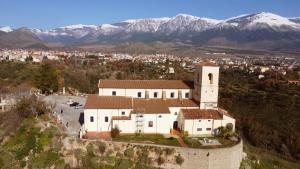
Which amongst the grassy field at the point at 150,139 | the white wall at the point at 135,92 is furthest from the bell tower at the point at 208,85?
the grassy field at the point at 150,139

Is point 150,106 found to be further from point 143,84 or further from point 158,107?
point 143,84

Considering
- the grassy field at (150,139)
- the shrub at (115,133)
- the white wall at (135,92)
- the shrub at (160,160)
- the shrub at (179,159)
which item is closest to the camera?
the shrub at (179,159)

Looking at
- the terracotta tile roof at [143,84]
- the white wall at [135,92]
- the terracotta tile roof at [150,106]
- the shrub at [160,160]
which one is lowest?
the shrub at [160,160]

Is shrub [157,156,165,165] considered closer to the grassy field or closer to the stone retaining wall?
the stone retaining wall

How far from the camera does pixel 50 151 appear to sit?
30562 millimetres

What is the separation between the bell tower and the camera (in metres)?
37.3

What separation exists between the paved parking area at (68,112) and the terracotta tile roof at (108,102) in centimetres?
305

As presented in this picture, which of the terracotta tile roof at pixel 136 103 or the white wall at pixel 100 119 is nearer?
the white wall at pixel 100 119

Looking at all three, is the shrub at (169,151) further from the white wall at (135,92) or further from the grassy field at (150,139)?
the white wall at (135,92)

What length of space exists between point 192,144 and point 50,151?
13.7 metres

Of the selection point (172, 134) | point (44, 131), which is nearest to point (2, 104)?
point (44, 131)

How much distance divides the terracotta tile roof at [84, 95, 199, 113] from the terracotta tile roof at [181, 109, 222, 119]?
1.24 m

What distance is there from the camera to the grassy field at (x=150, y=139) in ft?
103

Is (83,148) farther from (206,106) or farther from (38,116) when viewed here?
(206,106)
